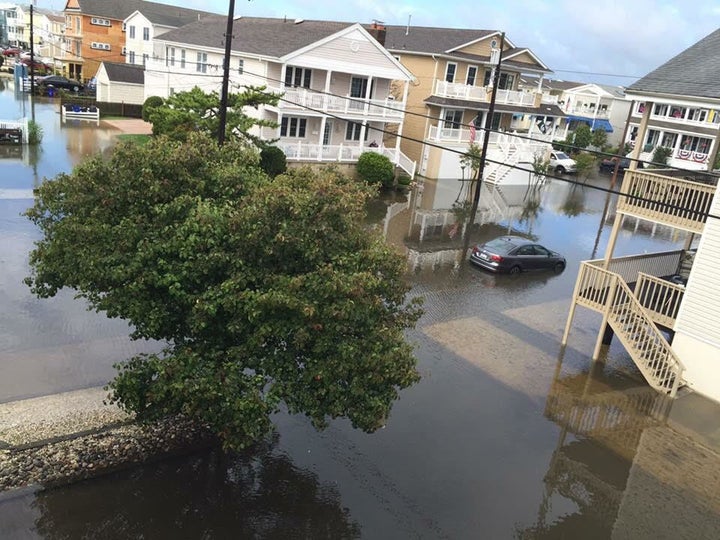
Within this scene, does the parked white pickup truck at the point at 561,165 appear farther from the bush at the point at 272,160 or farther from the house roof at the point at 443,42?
the bush at the point at 272,160

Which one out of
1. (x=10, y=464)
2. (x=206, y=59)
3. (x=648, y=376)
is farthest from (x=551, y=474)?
(x=206, y=59)

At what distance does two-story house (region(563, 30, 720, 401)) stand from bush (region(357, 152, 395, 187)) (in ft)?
58.8

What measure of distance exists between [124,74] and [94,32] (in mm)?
22177

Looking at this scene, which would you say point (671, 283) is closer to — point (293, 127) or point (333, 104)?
point (333, 104)

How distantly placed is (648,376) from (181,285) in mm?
11842

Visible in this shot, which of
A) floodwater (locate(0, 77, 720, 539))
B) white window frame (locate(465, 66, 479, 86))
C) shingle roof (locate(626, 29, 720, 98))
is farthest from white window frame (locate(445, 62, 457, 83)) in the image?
floodwater (locate(0, 77, 720, 539))

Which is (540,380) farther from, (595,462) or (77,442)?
(77,442)

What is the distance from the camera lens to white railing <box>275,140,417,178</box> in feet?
111

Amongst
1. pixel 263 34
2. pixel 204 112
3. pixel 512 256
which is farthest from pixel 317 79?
pixel 512 256

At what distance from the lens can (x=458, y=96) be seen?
40.2 m

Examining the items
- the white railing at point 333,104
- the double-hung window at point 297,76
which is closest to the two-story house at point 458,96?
the white railing at point 333,104

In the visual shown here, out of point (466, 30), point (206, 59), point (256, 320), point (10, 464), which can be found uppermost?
point (466, 30)

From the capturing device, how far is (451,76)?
4091 centimetres

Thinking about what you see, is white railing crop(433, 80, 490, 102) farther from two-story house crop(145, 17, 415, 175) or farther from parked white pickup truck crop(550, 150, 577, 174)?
parked white pickup truck crop(550, 150, 577, 174)
